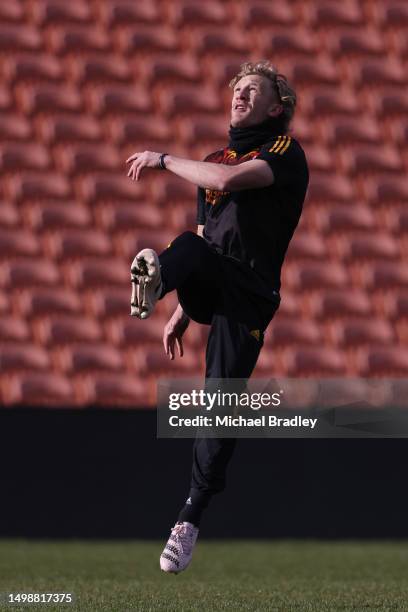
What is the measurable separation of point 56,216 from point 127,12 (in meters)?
1.91

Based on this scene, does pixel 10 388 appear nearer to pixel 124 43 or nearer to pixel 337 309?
pixel 337 309

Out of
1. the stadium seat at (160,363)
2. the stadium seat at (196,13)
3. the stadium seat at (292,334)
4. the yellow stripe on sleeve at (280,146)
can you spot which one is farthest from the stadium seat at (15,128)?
the yellow stripe on sleeve at (280,146)

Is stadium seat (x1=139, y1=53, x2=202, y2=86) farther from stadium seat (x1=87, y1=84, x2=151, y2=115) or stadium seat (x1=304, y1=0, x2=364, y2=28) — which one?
stadium seat (x1=304, y1=0, x2=364, y2=28)

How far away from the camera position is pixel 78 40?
27.1 ft

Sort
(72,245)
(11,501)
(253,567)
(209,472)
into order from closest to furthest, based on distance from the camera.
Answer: (209,472) < (253,567) < (11,501) < (72,245)

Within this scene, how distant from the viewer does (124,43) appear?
8.39 m

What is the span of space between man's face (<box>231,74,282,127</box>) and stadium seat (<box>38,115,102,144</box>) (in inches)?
166

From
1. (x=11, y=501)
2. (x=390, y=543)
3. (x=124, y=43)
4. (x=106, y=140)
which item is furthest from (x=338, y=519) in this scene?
(x=124, y=43)

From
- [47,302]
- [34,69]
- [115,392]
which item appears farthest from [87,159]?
[115,392]

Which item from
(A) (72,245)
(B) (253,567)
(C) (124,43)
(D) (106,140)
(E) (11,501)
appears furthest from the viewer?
(C) (124,43)

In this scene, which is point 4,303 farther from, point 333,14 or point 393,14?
point 393,14

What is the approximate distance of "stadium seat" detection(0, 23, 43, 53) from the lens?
805cm

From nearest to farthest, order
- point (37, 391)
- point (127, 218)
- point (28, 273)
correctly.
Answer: point (37, 391) → point (28, 273) → point (127, 218)

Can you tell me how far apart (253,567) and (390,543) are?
1.32m
